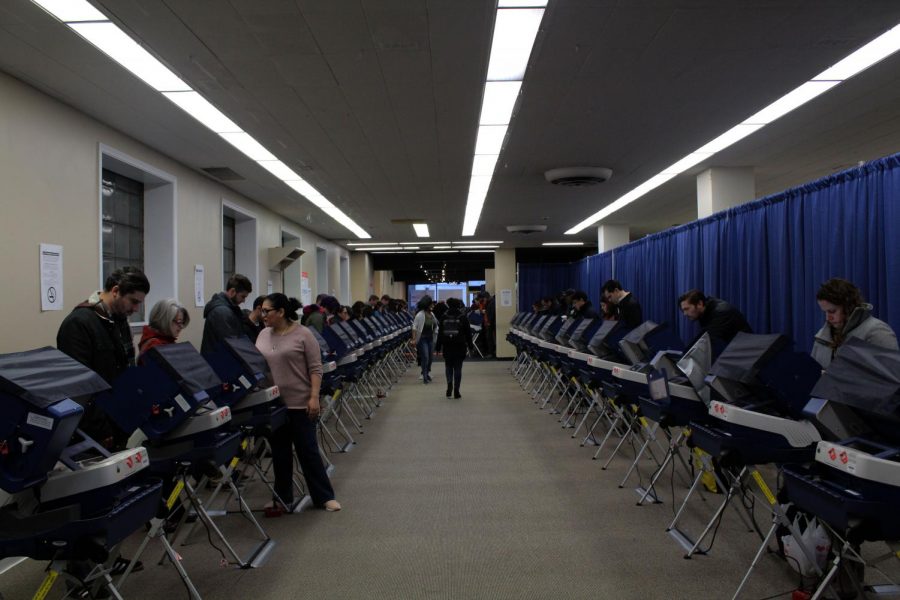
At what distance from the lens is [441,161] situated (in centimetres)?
720

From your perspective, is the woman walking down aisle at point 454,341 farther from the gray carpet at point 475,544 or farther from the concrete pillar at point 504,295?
the concrete pillar at point 504,295

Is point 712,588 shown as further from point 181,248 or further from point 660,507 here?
point 181,248

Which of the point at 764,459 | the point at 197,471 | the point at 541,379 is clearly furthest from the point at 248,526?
the point at 541,379

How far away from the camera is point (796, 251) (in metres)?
5.08

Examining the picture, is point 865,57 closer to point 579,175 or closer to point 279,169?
point 579,175

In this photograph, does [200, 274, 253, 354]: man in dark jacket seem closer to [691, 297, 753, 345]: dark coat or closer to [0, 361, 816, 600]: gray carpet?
[0, 361, 816, 600]: gray carpet

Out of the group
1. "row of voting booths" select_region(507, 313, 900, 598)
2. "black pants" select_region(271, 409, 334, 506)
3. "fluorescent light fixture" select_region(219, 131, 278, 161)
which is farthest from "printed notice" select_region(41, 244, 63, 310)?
"row of voting booths" select_region(507, 313, 900, 598)

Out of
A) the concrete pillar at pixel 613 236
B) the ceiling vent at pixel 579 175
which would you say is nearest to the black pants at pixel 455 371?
the ceiling vent at pixel 579 175

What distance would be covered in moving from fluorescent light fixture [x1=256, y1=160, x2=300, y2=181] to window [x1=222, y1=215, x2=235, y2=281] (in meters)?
2.17

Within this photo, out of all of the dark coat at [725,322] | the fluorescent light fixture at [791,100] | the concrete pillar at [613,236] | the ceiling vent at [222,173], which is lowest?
the dark coat at [725,322]

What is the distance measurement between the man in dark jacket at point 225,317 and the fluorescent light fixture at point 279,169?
2.50 m

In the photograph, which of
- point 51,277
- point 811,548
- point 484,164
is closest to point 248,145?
point 51,277

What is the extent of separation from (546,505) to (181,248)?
517 centimetres

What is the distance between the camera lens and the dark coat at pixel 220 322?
497cm
